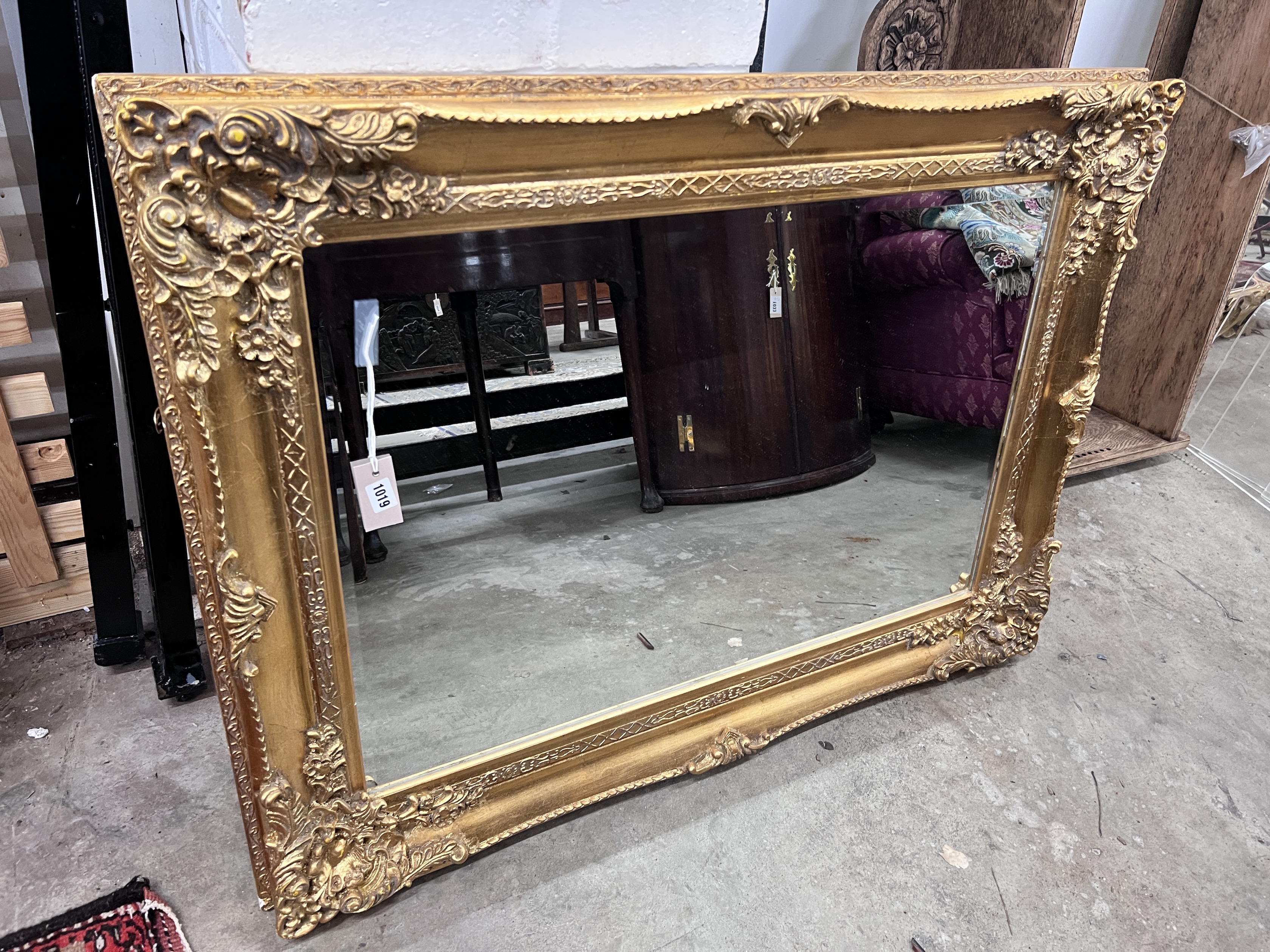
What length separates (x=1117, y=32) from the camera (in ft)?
7.67

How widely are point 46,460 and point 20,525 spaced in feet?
0.47

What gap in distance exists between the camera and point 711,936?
1034 mm

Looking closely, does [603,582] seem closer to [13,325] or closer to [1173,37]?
[13,325]

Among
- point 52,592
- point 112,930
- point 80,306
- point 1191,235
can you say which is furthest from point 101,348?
point 1191,235

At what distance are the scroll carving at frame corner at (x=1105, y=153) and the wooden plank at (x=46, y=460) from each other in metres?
1.77

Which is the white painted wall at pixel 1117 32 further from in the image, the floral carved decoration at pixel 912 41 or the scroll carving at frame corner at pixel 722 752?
the scroll carving at frame corner at pixel 722 752

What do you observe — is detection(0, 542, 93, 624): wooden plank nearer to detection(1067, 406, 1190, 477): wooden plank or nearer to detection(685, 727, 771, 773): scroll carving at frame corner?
detection(685, 727, 771, 773): scroll carving at frame corner

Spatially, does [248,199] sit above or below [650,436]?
above

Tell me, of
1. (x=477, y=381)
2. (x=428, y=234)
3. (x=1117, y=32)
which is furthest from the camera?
(x=1117, y=32)

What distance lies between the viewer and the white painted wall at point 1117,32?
2.29 meters

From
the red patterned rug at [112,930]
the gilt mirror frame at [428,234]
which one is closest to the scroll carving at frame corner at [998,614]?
the gilt mirror frame at [428,234]

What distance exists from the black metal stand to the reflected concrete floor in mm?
542

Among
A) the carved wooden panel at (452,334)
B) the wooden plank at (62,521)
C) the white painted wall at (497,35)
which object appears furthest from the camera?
the wooden plank at (62,521)

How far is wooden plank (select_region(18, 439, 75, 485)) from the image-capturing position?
1466mm
